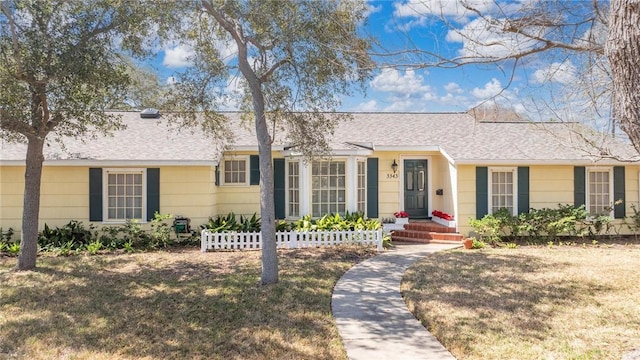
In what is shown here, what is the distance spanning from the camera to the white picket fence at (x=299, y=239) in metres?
10.5

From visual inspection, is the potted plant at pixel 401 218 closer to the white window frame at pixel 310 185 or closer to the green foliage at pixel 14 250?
the white window frame at pixel 310 185

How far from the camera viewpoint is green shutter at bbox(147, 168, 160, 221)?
1127 centimetres

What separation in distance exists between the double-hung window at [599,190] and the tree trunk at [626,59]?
421 inches

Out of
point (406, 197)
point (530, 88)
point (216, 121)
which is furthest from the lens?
point (406, 197)

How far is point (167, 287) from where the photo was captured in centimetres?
716

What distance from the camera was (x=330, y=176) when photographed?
40.7ft

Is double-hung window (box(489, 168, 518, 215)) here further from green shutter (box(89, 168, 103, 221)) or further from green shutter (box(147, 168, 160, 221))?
green shutter (box(89, 168, 103, 221))

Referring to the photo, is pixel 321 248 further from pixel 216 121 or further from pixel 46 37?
pixel 46 37

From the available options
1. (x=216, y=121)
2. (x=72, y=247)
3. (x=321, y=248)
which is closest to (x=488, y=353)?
(x=321, y=248)

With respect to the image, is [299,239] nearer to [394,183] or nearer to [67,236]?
[394,183]

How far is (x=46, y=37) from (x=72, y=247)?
5605 millimetres

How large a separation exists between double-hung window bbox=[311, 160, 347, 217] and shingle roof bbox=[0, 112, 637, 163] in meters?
0.73

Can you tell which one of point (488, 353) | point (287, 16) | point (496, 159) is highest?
point (287, 16)

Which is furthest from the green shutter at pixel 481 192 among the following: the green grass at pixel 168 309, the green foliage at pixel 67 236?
the green foliage at pixel 67 236
